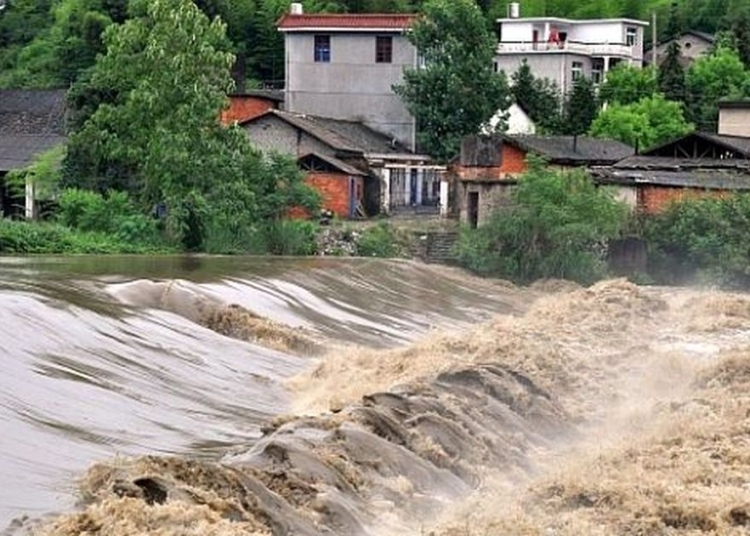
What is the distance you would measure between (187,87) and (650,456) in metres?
20.6

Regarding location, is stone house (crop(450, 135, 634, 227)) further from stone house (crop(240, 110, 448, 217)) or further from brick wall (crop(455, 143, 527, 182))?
stone house (crop(240, 110, 448, 217))

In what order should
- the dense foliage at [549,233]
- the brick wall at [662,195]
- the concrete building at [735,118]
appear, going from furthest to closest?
1. the concrete building at [735,118]
2. the brick wall at [662,195]
3. the dense foliage at [549,233]

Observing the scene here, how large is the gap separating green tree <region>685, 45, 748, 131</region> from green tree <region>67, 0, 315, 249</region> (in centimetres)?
3176

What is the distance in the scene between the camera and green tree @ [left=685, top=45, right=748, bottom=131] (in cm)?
6144

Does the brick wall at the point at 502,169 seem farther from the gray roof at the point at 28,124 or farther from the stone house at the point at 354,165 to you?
the gray roof at the point at 28,124

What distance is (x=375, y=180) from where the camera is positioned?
144ft

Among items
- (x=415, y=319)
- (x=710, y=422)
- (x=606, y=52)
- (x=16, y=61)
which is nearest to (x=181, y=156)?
(x=415, y=319)

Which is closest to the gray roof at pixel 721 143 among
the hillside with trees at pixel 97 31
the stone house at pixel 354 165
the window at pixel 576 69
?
the stone house at pixel 354 165

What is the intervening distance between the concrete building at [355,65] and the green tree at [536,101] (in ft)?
36.4

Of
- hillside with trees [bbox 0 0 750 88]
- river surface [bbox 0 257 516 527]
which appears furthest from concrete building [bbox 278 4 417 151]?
river surface [bbox 0 257 516 527]

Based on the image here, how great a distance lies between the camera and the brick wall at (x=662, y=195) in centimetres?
3769

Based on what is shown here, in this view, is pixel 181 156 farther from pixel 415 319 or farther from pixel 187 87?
pixel 415 319

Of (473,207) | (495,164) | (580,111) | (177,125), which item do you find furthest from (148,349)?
(580,111)

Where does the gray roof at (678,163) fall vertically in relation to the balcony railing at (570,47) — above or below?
below
